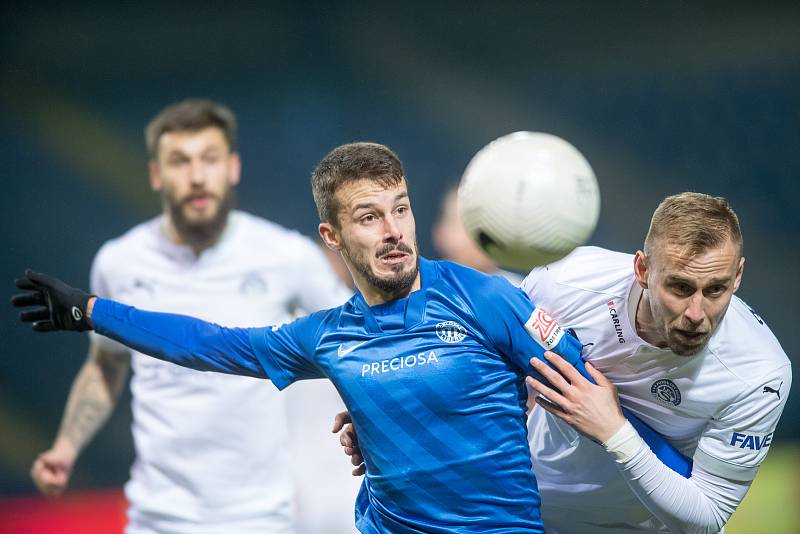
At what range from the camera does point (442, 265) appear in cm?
309

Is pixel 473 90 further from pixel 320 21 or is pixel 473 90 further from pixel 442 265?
pixel 442 265

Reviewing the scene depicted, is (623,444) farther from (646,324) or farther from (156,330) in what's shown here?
(156,330)

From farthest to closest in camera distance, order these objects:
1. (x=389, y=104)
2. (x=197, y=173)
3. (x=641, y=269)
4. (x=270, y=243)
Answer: (x=389, y=104)
(x=197, y=173)
(x=270, y=243)
(x=641, y=269)

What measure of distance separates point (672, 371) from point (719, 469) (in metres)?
0.36

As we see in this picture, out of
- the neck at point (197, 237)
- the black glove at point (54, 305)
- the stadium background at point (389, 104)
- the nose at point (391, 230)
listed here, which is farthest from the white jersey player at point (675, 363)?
the stadium background at point (389, 104)

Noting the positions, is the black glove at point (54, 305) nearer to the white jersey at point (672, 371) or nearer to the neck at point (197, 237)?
the white jersey at point (672, 371)

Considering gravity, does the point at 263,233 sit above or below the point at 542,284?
above

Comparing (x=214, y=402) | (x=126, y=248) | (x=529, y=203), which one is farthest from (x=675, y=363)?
(x=126, y=248)

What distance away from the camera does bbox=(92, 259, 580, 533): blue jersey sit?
2844 mm

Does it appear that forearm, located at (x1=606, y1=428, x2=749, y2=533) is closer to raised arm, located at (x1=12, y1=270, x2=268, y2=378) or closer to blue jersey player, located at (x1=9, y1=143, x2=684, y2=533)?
blue jersey player, located at (x1=9, y1=143, x2=684, y2=533)

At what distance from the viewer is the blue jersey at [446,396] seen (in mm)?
2844

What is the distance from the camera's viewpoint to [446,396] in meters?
2.86

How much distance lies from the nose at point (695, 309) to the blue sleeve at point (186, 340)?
143 centimetres

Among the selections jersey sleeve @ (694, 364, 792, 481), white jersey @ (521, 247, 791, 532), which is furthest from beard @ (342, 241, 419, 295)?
jersey sleeve @ (694, 364, 792, 481)
